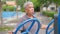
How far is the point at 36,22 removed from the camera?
374 cm

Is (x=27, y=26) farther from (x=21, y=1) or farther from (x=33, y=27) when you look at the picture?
(x=21, y=1)

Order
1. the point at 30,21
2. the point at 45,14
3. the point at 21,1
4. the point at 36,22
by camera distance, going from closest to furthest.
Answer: the point at 30,21, the point at 36,22, the point at 21,1, the point at 45,14

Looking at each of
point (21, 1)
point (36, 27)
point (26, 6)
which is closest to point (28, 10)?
point (26, 6)

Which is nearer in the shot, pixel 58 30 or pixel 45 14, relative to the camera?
pixel 58 30

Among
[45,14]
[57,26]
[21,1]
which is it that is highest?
[57,26]

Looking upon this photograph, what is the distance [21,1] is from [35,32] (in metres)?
14.1

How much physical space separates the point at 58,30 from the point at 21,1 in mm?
15164

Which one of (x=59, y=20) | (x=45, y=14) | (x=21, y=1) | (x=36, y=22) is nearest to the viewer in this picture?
(x=59, y=20)

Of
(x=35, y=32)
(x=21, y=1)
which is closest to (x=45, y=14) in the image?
(x=21, y=1)

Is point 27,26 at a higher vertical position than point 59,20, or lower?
lower

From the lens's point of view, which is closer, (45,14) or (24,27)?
(24,27)

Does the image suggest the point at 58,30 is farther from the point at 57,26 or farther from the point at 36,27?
the point at 36,27

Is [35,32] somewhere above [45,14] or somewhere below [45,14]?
above

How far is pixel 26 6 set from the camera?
12.4 feet
